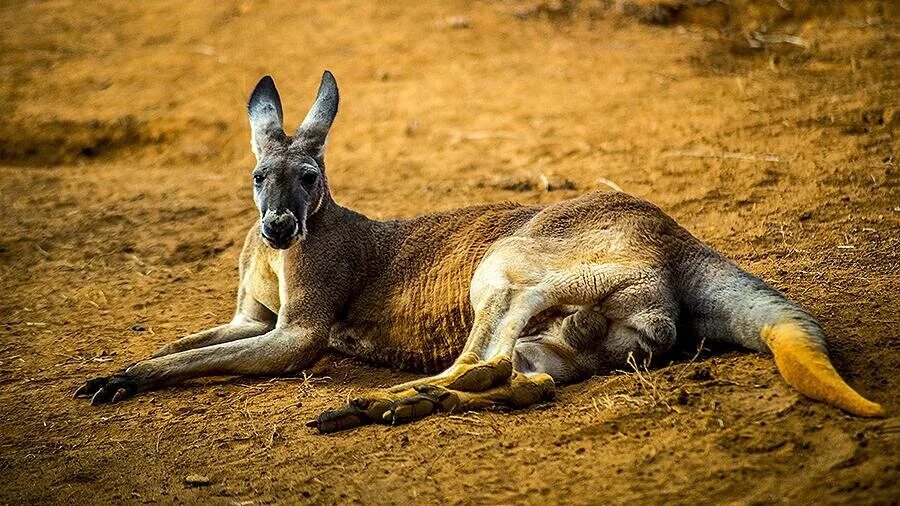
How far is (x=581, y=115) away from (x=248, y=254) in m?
3.90

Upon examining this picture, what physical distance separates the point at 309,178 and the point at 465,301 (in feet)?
3.46

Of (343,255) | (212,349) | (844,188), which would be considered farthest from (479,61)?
(212,349)

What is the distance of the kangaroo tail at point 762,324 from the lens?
11.6 feet

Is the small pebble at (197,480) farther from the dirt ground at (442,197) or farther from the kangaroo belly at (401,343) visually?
the kangaroo belly at (401,343)

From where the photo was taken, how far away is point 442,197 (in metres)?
7.39

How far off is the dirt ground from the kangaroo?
0.13m

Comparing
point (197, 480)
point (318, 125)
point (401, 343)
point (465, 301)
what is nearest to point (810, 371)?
point (465, 301)

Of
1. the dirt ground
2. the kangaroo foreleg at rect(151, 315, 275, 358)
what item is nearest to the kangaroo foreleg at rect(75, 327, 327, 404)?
the dirt ground

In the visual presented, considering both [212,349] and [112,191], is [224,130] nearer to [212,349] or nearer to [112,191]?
[112,191]

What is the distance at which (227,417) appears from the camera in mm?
4484

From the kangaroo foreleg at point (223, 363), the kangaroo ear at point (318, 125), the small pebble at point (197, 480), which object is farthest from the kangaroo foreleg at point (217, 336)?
the small pebble at point (197, 480)

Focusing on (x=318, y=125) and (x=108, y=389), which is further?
(x=318, y=125)

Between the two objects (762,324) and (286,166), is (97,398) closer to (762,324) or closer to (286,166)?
(286,166)

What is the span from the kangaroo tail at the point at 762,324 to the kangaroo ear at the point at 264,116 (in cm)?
237
